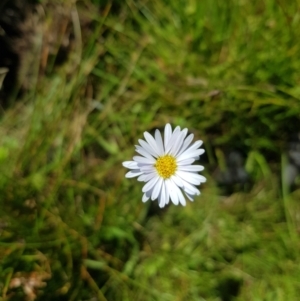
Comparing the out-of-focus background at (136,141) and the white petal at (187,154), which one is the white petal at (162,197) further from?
the out-of-focus background at (136,141)

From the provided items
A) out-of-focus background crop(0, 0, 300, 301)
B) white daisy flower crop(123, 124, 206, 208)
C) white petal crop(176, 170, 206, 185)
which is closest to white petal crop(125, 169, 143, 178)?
white daisy flower crop(123, 124, 206, 208)

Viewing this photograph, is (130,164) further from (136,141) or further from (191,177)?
(136,141)

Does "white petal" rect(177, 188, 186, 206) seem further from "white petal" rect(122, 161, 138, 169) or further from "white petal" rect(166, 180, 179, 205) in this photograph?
"white petal" rect(122, 161, 138, 169)

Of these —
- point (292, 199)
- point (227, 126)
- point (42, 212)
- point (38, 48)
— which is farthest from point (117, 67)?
point (292, 199)

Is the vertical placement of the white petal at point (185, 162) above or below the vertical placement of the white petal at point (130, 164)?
above

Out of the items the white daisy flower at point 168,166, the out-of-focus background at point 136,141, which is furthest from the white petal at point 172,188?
the out-of-focus background at point 136,141

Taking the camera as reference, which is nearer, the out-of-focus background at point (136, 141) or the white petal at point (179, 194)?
the white petal at point (179, 194)

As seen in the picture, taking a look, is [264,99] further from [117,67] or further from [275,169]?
[117,67]

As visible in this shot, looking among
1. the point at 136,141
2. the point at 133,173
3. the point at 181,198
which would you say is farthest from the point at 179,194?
the point at 136,141
